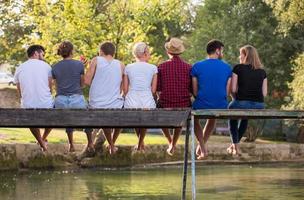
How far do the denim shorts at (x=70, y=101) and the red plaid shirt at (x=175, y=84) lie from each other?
3.88ft

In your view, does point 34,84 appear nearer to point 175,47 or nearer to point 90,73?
point 90,73

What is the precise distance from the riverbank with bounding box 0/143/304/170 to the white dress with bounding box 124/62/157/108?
1608 centimetres

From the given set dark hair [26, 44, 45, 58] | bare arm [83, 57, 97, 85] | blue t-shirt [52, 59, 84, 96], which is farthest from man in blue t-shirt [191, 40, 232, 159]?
dark hair [26, 44, 45, 58]

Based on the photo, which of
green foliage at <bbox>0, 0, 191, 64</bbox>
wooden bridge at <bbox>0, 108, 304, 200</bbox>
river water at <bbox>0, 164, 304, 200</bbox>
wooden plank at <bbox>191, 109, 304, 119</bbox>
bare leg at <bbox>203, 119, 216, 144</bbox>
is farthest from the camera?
green foliage at <bbox>0, 0, 191, 64</bbox>

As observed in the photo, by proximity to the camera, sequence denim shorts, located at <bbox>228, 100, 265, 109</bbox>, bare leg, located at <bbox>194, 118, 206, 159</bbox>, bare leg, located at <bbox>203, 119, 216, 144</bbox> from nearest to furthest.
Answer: denim shorts, located at <bbox>228, 100, 265, 109</bbox> → bare leg, located at <bbox>194, 118, 206, 159</bbox> → bare leg, located at <bbox>203, 119, 216, 144</bbox>

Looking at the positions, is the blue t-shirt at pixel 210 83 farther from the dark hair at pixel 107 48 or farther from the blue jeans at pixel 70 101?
the blue jeans at pixel 70 101

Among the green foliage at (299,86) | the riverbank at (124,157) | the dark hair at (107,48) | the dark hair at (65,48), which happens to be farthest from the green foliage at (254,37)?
the dark hair at (65,48)

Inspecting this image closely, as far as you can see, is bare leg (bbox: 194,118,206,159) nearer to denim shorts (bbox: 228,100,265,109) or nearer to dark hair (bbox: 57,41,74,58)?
denim shorts (bbox: 228,100,265,109)

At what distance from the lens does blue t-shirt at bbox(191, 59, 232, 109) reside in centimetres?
1059

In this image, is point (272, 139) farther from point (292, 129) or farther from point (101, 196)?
point (101, 196)

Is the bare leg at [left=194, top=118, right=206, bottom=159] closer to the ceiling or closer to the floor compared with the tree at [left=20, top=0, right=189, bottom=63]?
closer to the floor

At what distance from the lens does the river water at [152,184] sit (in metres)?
18.7

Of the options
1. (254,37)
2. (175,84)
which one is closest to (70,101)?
(175,84)

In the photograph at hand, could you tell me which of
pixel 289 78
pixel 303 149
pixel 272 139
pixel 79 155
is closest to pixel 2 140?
pixel 79 155
